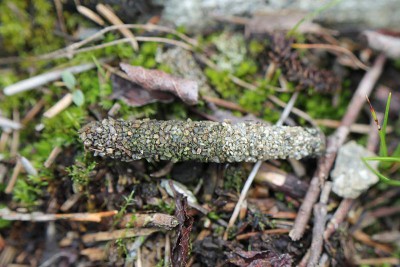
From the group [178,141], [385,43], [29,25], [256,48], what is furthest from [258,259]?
[29,25]

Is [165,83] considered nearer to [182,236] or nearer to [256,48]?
[256,48]

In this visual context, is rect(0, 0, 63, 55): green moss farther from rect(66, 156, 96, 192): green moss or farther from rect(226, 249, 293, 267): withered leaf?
rect(226, 249, 293, 267): withered leaf

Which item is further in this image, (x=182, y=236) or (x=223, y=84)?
(x=223, y=84)

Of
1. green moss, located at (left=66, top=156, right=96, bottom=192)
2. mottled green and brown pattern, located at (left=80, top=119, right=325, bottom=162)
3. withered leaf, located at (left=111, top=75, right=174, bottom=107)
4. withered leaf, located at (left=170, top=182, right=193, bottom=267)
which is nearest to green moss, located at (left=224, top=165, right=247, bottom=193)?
mottled green and brown pattern, located at (left=80, top=119, right=325, bottom=162)

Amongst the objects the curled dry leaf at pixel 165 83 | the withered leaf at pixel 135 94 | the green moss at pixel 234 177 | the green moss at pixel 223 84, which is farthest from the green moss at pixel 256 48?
the green moss at pixel 234 177

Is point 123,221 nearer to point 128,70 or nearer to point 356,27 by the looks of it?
point 128,70

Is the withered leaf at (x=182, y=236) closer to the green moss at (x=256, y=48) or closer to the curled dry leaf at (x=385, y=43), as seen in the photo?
the green moss at (x=256, y=48)
